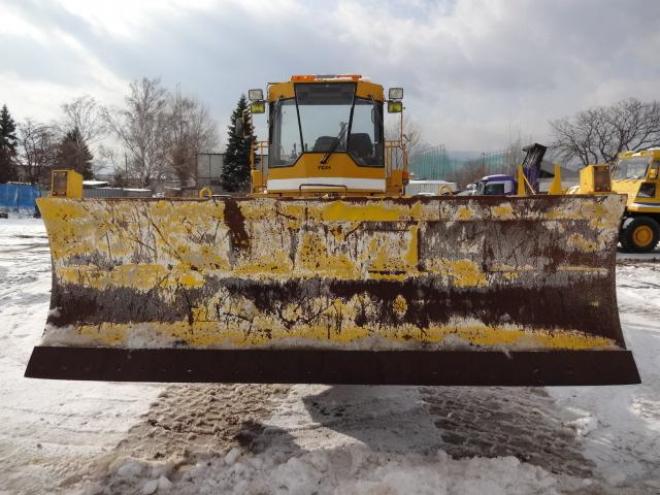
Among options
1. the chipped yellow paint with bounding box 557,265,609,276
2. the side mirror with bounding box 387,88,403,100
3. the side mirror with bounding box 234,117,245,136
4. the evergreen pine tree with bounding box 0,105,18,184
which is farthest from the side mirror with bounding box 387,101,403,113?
the evergreen pine tree with bounding box 0,105,18,184

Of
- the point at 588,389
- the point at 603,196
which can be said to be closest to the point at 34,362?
the point at 603,196

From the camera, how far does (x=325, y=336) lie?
283 cm

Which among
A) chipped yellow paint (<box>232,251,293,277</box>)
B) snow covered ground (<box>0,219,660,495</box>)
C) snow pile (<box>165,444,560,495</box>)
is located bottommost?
snow covered ground (<box>0,219,660,495</box>)

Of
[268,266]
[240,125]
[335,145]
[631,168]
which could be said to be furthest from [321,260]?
[631,168]

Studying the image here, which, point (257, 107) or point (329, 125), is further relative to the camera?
point (257, 107)

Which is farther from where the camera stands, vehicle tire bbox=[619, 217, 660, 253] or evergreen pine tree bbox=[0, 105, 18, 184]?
evergreen pine tree bbox=[0, 105, 18, 184]

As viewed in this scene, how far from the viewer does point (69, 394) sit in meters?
3.78

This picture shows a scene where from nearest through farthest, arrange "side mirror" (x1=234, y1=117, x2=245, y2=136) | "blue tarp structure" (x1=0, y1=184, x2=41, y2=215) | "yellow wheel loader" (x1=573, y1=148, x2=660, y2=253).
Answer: "side mirror" (x1=234, y1=117, x2=245, y2=136), "yellow wheel loader" (x1=573, y1=148, x2=660, y2=253), "blue tarp structure" (x1=0, y1=184, x2=41, y2=215)

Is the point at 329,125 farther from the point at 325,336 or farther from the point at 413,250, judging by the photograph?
the point at 325,336

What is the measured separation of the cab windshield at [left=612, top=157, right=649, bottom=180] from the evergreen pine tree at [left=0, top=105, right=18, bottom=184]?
45587 mm

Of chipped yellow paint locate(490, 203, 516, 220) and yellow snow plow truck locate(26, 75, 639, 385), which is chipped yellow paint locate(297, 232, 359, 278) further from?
chipped yellow paint locate(490, 203, 516, 220)

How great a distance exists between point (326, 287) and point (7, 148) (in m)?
54.4

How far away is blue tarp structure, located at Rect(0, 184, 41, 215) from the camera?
33219 mm

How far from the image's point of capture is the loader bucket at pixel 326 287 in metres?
2.75
